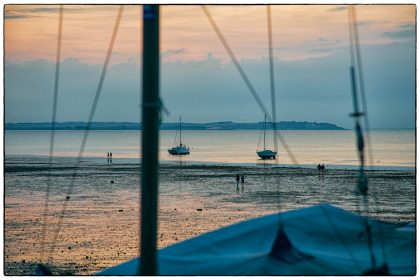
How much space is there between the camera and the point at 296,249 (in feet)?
28.0

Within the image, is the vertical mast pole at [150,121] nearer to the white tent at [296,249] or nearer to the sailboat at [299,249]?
the sailboat at [299,249]

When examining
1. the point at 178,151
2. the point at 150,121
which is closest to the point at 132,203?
the point at 150,121

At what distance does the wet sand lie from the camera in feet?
65.4

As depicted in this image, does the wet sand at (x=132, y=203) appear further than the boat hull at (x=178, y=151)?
No

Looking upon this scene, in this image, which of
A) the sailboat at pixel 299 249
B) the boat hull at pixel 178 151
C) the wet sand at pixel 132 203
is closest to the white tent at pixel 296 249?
the sailboat at pixel 299 249

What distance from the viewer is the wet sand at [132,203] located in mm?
19922

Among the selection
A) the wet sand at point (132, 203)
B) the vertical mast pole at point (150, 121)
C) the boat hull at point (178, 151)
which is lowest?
the wet sand at point (132, 203)

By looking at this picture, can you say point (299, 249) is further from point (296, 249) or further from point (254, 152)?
point (254, 152)

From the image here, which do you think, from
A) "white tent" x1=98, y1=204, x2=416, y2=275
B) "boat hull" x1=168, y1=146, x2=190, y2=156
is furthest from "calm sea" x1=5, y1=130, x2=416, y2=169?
"white tent" x1=98, y1=204, x2=416, y2=275

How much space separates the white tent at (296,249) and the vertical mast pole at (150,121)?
8.58 feet

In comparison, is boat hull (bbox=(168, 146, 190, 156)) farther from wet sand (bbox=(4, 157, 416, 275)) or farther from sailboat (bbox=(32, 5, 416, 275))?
sailboat (bbox=(32, 5, 416, 275))

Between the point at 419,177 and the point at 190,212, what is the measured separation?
796 inches

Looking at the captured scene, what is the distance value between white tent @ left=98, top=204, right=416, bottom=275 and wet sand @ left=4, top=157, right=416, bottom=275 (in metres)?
8.59

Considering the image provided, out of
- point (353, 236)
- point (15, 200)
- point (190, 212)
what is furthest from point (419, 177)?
point (15, 200)
